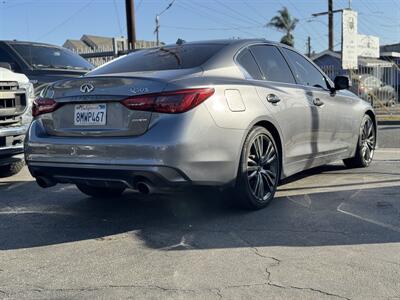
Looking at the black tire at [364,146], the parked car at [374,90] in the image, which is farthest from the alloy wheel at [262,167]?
the parked car at [374,90]

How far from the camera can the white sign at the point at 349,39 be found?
17.4m

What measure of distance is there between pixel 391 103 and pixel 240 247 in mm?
17193

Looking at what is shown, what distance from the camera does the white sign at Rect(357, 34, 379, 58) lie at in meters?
18.7

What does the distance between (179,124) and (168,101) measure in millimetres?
204

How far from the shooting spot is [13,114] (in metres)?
6.62

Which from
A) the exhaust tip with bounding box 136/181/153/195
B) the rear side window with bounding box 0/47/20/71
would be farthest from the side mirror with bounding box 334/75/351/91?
the rear side window with bounding box 0/47/20/71

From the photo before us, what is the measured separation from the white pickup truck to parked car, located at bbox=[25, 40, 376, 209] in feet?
4.10

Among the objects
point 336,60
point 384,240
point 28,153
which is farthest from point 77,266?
point 336,60

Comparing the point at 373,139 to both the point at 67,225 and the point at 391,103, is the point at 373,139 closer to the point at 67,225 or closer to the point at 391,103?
the point at 67,225

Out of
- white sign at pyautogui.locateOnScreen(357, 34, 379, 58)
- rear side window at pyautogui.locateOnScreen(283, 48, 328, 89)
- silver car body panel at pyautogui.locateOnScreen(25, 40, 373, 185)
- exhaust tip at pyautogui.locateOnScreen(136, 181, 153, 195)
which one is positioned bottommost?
exhaust tip at pyautogui.locateOnScreen(136, 181, 153, 195)

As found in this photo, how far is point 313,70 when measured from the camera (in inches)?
256

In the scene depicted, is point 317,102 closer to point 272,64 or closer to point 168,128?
point 272,64

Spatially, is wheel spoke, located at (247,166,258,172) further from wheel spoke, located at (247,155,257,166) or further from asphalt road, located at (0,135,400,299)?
asphalt road, located at (0,135,400,299)

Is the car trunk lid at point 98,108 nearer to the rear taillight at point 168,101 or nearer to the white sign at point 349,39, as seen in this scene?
the rear taillight at point 168,101
